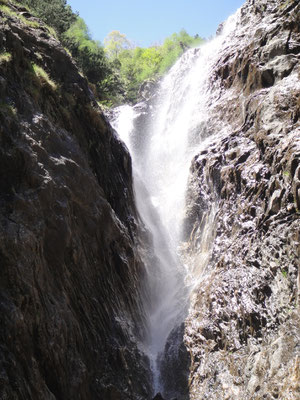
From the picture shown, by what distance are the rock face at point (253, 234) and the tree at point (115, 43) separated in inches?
1936

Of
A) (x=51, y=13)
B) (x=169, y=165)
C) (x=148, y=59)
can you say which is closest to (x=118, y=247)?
(x=169, y=165)

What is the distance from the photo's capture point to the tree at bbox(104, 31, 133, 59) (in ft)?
205

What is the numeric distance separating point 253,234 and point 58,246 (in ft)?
18.5

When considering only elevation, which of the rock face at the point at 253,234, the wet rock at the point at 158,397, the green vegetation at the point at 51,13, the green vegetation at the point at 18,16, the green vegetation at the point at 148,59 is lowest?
the wet rock at the point at 158,397

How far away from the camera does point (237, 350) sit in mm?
9383

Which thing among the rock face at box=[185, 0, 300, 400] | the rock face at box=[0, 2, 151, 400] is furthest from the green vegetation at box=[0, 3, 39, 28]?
the rock face at box=[185, 0, 300, 400]

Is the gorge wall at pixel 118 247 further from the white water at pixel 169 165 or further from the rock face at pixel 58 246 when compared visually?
the white water at pixel 169 165

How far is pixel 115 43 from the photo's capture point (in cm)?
6291

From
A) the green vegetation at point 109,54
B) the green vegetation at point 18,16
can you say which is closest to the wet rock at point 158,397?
the green vegetation at point 18,16

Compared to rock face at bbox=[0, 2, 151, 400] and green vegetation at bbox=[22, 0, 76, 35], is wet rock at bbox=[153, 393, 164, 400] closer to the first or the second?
rock face at bbox=[0, 2, 151, 400]

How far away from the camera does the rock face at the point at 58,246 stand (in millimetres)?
7117

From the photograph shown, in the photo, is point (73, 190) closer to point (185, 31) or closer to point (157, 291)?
point (157, 291)

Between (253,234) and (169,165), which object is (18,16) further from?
(169,165)

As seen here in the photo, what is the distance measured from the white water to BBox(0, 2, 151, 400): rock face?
139 cm
